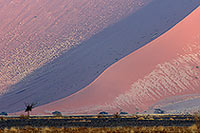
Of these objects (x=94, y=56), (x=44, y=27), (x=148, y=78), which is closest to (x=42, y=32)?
(x=44, y=27)

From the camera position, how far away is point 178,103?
41.3 metres

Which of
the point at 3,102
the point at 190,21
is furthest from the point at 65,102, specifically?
the point at 190,21

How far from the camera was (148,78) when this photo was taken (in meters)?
44.5

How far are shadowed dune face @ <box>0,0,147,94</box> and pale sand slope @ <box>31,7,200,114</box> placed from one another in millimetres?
10207

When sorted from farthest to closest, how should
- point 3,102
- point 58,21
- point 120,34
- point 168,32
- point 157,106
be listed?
point 58,21
point 120,34
point 168,32
point 3,102
point 157,106

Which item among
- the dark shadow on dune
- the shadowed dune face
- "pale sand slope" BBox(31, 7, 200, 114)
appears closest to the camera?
"pale sand slope" BBox(31, 7, 200, 114)

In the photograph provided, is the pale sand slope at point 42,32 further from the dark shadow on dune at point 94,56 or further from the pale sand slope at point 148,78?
the pale sand slope at point 148,78

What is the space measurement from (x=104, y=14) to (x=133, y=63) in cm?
1589

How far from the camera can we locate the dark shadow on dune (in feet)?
148

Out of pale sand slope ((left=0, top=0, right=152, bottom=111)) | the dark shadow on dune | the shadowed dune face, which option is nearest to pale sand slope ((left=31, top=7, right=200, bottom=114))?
the dark shadow on dune

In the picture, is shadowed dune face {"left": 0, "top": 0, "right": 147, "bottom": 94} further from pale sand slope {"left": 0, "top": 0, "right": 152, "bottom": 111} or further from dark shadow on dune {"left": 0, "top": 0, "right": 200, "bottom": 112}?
dark shadow on dune {"left": 0, "top": 0, "right": 200, "bottom": 112}

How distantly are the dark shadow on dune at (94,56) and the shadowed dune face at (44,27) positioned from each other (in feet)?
6.03

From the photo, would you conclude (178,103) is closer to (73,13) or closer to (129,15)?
(129,15)

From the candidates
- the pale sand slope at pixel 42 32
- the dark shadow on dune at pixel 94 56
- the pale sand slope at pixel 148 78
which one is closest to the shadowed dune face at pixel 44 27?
the pale sand slope at pixel 42 32
